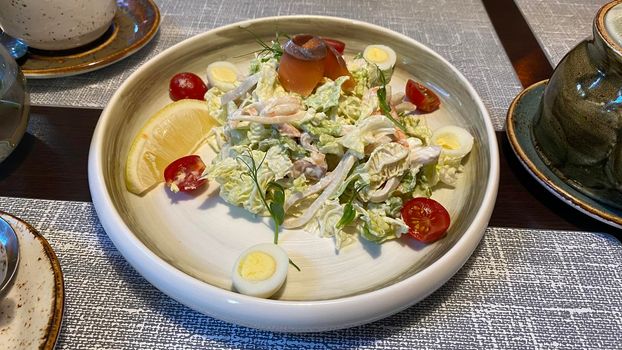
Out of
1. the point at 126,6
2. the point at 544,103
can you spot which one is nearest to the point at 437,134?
the point at 544,103

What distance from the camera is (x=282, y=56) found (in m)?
1.77

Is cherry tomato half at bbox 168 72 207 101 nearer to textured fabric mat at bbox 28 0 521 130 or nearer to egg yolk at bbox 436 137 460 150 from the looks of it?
textured fabric mat at bbox 28 0 521 130

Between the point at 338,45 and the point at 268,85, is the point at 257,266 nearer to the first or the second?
the point at 268,85

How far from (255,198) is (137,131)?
621 mm

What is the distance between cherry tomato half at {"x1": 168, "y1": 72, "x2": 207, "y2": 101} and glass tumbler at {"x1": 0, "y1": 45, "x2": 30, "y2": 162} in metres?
0.55

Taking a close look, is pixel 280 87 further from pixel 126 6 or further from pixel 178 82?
pixel 126 6

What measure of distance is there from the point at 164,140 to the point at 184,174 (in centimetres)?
20

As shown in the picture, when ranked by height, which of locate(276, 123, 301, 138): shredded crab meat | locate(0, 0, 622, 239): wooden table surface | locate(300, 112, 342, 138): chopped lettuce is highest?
locate(300, 112, 342, 138): chopped lettuce

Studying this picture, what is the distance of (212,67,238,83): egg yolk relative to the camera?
2.10 m

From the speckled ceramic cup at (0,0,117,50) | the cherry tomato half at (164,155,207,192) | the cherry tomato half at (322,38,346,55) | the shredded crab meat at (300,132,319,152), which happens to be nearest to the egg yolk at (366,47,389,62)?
the cherry tomato half at (322,38,346,55)

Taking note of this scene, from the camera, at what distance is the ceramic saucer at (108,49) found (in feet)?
7.25

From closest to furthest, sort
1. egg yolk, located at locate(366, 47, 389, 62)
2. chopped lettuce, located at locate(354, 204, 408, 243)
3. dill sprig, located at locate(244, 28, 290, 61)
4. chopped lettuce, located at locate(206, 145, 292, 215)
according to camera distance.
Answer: chopped lettuce, located at locate(354, 204, 408, 243) < chopped lettuce, located at locate(206, 145, 292, 215) < dill sprig, located at locate(244, 28, 290, 61) < egg yolk, located at locate(366, 47, 389, 62)

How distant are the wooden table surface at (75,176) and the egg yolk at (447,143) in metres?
0.25

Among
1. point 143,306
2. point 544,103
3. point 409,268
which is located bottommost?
point 143,306
